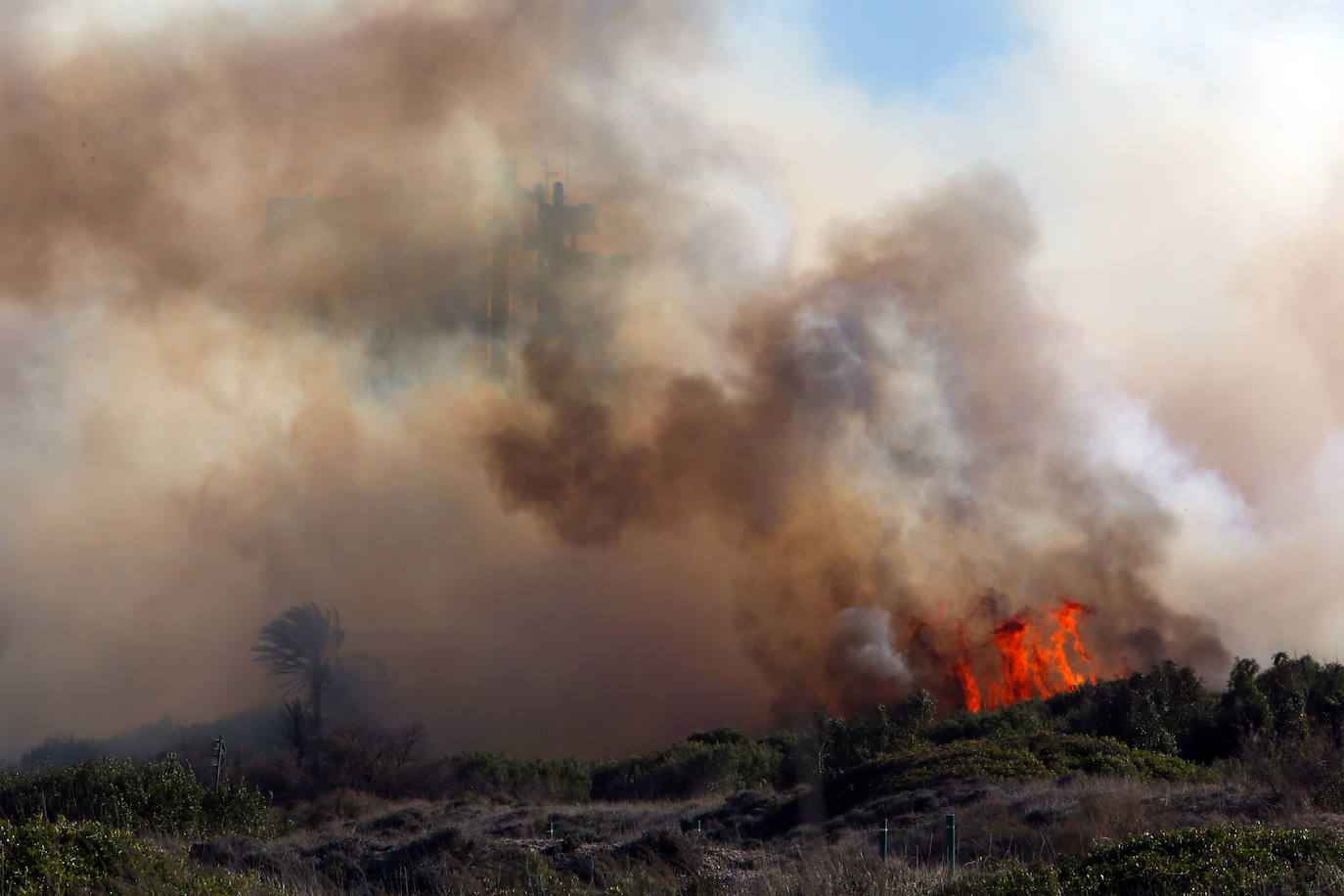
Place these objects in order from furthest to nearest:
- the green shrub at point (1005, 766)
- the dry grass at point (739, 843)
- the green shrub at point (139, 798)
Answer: the green shrub at point (1005, 766), the green shrub at point (139, 798), the dry grass at point (739, 843)

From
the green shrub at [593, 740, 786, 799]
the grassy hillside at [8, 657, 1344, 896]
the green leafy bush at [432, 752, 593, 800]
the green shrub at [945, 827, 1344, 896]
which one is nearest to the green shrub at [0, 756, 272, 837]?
the grassy hillside at [8, 657, 1344, 896]

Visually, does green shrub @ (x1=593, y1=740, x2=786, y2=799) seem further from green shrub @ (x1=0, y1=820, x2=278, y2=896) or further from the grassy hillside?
green shrub @ (x1=0, y1=820, x2=278, y2=896)

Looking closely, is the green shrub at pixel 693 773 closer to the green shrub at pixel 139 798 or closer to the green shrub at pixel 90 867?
the green shrub at pixel 139 798

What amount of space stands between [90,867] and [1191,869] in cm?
1711

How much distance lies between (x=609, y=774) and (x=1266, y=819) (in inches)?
2144

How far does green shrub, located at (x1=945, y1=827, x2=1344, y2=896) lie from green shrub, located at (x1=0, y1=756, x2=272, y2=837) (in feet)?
106

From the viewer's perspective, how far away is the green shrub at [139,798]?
133ft

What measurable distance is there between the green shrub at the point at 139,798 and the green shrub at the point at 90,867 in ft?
73.4

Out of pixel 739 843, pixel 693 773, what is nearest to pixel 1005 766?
pixel 739 843

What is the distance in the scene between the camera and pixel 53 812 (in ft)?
134

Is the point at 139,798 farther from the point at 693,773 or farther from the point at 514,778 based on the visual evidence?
the point at 693,773

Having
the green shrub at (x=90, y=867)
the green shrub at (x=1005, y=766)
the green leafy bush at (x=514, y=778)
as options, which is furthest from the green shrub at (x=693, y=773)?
the green shrub at (x=90, y=867)

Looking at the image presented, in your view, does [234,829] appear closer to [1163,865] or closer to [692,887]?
[692,887]

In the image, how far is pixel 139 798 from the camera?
41125mm
